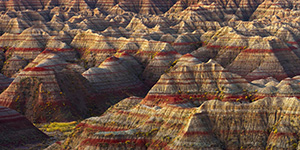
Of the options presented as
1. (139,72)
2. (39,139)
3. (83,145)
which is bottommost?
(139,72)

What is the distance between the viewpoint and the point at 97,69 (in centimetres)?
17275

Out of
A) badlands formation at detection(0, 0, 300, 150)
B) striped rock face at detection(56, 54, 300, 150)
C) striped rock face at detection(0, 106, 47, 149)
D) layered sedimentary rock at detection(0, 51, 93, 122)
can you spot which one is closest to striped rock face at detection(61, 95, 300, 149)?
striped rock face at detection(56, 54, 300, 150)

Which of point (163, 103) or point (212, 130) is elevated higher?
point (212, 130)

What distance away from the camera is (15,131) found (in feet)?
389

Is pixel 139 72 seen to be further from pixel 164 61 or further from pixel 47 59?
pixel 47 59

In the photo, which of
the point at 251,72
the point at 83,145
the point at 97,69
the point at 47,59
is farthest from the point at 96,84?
the point at 83,145

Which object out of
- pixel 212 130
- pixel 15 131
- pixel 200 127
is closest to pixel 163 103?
pixel 15 131

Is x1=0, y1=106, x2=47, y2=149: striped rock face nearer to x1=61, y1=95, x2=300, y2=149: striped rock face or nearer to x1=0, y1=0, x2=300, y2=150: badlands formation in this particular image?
x1=0, y1=0, x2=300, y2=150: badlands formation

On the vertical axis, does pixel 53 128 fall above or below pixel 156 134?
below

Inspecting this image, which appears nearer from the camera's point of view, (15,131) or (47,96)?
(15,131)

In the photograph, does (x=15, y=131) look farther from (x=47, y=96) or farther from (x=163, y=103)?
(x=47, y=96)

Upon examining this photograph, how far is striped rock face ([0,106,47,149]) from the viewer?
115500mm

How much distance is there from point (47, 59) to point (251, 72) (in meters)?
54.0

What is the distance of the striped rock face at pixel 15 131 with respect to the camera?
115500 mm
